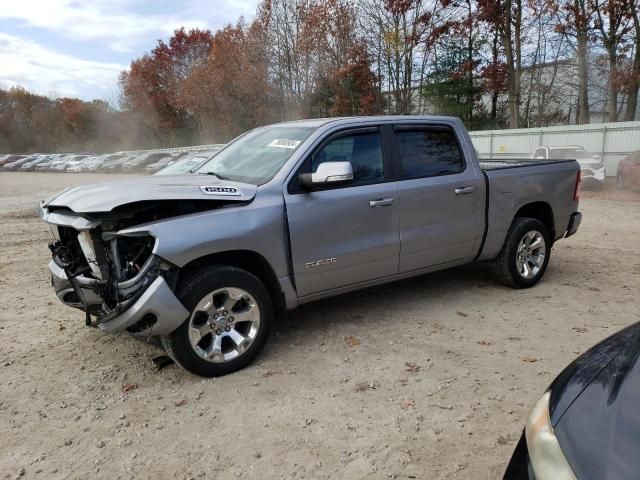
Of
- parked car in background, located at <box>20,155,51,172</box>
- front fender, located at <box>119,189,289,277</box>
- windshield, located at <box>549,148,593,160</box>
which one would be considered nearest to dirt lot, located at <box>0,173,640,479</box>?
front fender, located at <box>119,189,289,277</box>

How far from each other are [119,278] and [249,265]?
3.15 feet

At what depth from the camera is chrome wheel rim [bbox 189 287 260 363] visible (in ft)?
12.0

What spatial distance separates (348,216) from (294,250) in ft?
1.90

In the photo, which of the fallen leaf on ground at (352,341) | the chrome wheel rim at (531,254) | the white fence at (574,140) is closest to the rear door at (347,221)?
the fallen leaf on ground at (352,341)

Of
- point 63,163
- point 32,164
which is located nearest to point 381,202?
point 63,163

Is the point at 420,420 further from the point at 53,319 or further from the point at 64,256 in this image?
the point at 53,319

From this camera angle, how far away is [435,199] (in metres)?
4.84

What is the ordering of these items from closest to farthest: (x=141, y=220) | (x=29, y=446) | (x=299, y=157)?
1. (x=29, y=446)
2. (x=141, y=220)
3. (x=299, y=157)

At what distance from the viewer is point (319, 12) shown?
2848 centimetres

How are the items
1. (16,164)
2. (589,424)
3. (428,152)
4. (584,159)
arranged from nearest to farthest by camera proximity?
(589,424) < (428,152) < (584,159) < (16,164)

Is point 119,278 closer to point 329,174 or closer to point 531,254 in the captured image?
point 329,174

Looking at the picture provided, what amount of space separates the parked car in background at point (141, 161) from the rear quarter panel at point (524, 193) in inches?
1261

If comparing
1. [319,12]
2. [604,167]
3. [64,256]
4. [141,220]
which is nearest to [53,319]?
[64,256]

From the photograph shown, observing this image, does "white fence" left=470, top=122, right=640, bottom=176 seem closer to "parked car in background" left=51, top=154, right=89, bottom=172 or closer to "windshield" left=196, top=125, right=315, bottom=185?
"windshield" left=196, top=125, right=315, bottom=185
